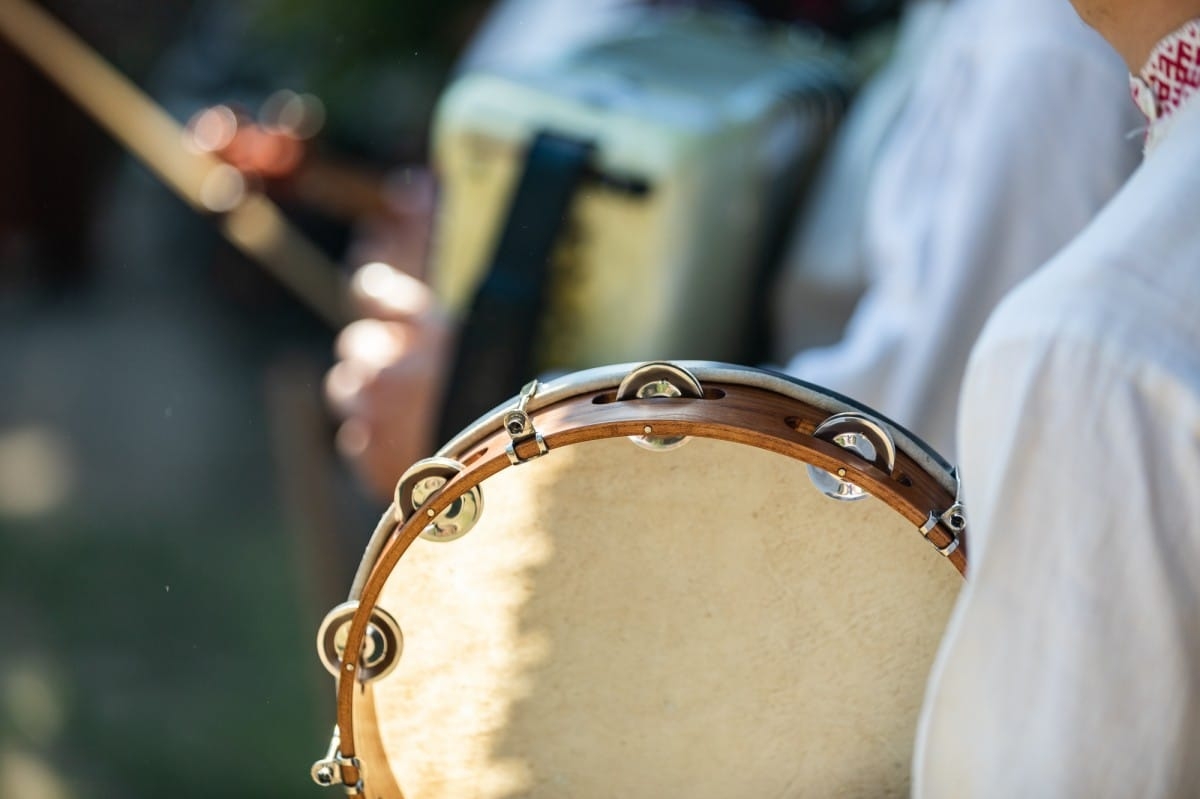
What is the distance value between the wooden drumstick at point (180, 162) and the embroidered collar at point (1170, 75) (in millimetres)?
1509

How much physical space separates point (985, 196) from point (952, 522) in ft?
1.37

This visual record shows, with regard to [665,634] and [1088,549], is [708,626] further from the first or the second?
[1088,549]

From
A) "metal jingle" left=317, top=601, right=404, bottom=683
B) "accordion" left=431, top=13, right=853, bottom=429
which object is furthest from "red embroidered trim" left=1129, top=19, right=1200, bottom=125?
"accordion" left=431, top=13, right=853, bottom=429

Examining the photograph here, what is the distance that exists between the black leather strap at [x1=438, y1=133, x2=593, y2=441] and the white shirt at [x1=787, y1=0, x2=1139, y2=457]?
23 centimetres

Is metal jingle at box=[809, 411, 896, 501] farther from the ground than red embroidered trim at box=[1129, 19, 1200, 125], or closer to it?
closer to it

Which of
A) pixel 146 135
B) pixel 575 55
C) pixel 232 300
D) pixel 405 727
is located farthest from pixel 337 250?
pixel 405 727

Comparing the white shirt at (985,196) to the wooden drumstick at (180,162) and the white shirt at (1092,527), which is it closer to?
the white shirt at (1092,527)

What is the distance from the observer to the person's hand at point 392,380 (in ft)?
3.82

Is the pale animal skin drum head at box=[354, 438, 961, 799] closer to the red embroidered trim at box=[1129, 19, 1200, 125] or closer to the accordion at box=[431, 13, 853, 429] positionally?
the red embroidered trim at box=[1129, 19, 1200, 125]

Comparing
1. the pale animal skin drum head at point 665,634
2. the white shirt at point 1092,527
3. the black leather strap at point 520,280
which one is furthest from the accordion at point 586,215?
the white shirt at point 1092,527

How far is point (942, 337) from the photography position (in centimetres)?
86

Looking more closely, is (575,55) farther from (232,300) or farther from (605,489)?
(232,300)

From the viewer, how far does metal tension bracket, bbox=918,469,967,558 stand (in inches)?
19.4

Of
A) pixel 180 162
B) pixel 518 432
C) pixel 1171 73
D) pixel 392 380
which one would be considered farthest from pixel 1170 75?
pixel 180 162
